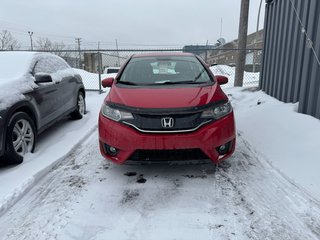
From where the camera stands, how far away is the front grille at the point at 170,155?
11.4ft

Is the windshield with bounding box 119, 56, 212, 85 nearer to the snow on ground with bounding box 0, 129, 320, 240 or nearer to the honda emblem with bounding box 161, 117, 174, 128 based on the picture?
the honda emblem with bounding box 161, 117, 174, 128

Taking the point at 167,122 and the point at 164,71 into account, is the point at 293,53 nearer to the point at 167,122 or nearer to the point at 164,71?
the point at 164,71

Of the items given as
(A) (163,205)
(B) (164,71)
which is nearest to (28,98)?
(B) (164,71)

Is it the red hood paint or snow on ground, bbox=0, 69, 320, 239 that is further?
the red hood paint

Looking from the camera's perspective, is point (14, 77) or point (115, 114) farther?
point (14, 77)

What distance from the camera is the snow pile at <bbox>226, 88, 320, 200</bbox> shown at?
3.77 m

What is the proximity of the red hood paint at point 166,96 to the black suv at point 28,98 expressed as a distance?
134 cm

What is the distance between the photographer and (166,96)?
3732 mm

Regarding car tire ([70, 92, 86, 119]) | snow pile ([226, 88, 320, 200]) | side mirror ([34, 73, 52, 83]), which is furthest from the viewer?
car tire ([70, 92, 86, 119])

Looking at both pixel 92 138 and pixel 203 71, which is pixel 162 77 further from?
pixel 92 138

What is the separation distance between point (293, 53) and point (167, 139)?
4093mm

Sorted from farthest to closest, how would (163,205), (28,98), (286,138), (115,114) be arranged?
(286,138) < (28,98) < (115,114) < (163,205)

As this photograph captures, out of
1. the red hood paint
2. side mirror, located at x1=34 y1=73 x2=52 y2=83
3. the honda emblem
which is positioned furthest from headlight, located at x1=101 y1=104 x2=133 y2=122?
side mirror, located at x1=34 y1=73 x2=52 y2=83

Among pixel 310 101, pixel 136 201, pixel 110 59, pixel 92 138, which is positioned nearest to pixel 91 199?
pixel 136 201
